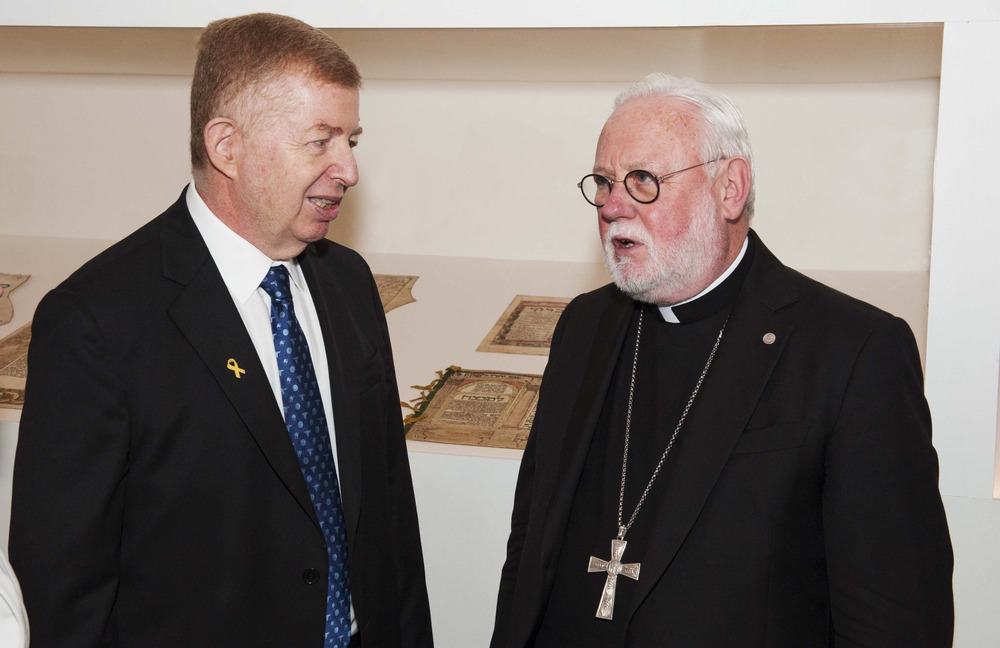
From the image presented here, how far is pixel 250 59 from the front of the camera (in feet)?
8.20

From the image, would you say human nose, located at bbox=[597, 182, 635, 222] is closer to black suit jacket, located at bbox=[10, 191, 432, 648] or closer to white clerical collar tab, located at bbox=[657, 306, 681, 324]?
white clerical collar tab, located at bbox=[657, 306, 681, 324]

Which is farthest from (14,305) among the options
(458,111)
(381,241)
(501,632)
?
(501,632)

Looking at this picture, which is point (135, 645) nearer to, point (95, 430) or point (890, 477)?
point (95, 430)

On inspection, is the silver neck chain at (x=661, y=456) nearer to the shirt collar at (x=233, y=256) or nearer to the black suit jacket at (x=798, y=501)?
the black suit jacket at (x=798, y=501)

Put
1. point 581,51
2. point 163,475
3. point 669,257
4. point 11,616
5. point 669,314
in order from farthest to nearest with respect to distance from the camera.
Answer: point 581,51 < point 669,314 < point 669,257 < point 163,475 < point 11,616

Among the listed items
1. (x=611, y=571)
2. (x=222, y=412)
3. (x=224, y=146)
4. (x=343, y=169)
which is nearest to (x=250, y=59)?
(x=224, y=146)

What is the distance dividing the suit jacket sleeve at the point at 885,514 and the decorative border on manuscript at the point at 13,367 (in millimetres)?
3210

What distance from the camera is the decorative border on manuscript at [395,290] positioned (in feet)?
14.2

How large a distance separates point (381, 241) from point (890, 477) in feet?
8.75

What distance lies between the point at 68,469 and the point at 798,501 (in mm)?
1596

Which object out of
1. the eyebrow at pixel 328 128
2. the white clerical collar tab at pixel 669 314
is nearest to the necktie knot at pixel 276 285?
the eyebrow at pixel 328 128

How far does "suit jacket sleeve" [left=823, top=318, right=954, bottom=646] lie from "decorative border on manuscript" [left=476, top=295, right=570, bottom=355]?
1869 mm

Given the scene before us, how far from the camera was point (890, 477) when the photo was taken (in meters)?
2.27

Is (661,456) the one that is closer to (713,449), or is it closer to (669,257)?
(713,449)
